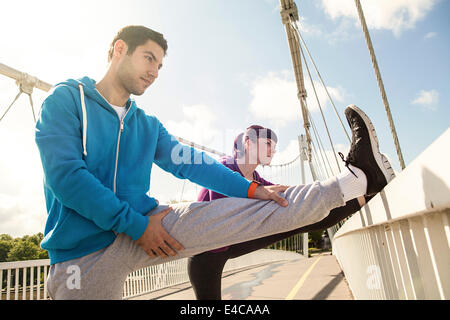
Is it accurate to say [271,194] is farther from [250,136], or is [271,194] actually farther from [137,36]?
[250,136]

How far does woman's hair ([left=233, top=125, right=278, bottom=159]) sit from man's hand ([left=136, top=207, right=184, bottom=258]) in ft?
3.68

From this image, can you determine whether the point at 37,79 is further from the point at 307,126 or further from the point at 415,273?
the point at 307,126

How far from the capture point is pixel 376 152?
128 centimetres

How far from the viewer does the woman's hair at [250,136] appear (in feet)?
7.26

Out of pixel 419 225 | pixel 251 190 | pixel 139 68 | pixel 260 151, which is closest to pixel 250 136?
pixel 260 151

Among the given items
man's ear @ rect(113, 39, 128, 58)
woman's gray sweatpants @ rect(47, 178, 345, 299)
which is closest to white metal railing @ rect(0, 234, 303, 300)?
woman's gray sweatpants @ rect(47, 178, 345, 299)

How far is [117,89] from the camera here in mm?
1398

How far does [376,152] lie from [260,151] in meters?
0.98

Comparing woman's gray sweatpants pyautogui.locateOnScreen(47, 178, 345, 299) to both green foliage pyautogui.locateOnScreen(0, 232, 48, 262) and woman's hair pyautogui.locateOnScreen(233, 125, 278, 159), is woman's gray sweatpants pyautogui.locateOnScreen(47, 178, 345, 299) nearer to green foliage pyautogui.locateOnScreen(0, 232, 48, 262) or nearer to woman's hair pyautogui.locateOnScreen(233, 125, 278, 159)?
woman's hair pyautogui.locateOnScreen(233, 125, 278, 159)

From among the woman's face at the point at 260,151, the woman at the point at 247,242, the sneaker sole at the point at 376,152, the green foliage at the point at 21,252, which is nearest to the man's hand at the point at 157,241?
the woman at the point at 247,242

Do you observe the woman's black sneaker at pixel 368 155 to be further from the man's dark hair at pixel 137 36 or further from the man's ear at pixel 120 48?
the man's ear at pixel 120 48
